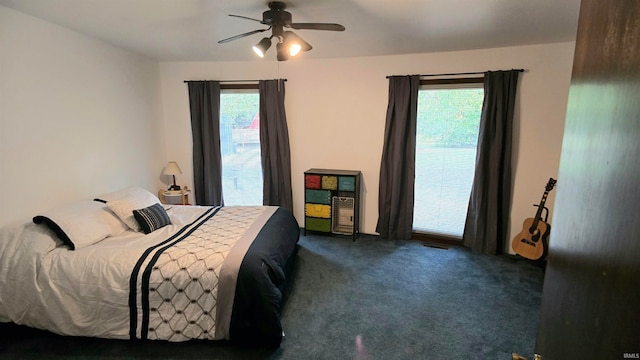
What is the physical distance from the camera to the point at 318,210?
4113 millimetres

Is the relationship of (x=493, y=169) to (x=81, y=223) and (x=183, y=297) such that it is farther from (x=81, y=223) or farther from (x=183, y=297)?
(x=81, y=223)

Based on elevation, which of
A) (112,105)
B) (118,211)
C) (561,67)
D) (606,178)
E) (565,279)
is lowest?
(118,211)

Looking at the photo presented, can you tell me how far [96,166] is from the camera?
10.7ft

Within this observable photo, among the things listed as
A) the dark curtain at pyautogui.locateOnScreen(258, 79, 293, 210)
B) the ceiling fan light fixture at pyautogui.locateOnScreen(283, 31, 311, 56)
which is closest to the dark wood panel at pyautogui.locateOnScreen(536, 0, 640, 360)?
the ceiling fan light fixture at pyautogui.locateOnScreen(283, 31, 311, 56)

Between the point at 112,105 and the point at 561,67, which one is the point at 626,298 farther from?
the point at 112,105

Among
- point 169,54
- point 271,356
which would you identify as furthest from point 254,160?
point 271,356

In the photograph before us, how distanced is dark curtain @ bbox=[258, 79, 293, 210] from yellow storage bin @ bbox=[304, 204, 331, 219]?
33cm

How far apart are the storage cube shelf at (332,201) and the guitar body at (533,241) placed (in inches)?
73.2

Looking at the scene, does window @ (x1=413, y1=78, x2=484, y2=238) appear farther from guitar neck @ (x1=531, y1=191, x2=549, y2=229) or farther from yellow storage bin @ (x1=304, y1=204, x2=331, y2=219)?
yellow storage bin @ (x1=304, y1=204, x2=331, y2=219)

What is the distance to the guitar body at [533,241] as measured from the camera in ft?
10.5

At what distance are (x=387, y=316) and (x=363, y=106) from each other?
2.59 metres

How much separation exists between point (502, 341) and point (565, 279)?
185cm

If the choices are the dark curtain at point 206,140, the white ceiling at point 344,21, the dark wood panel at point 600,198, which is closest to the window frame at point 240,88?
the dark curtain at point 206,140

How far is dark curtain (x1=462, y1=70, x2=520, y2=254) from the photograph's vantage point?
337 cm
